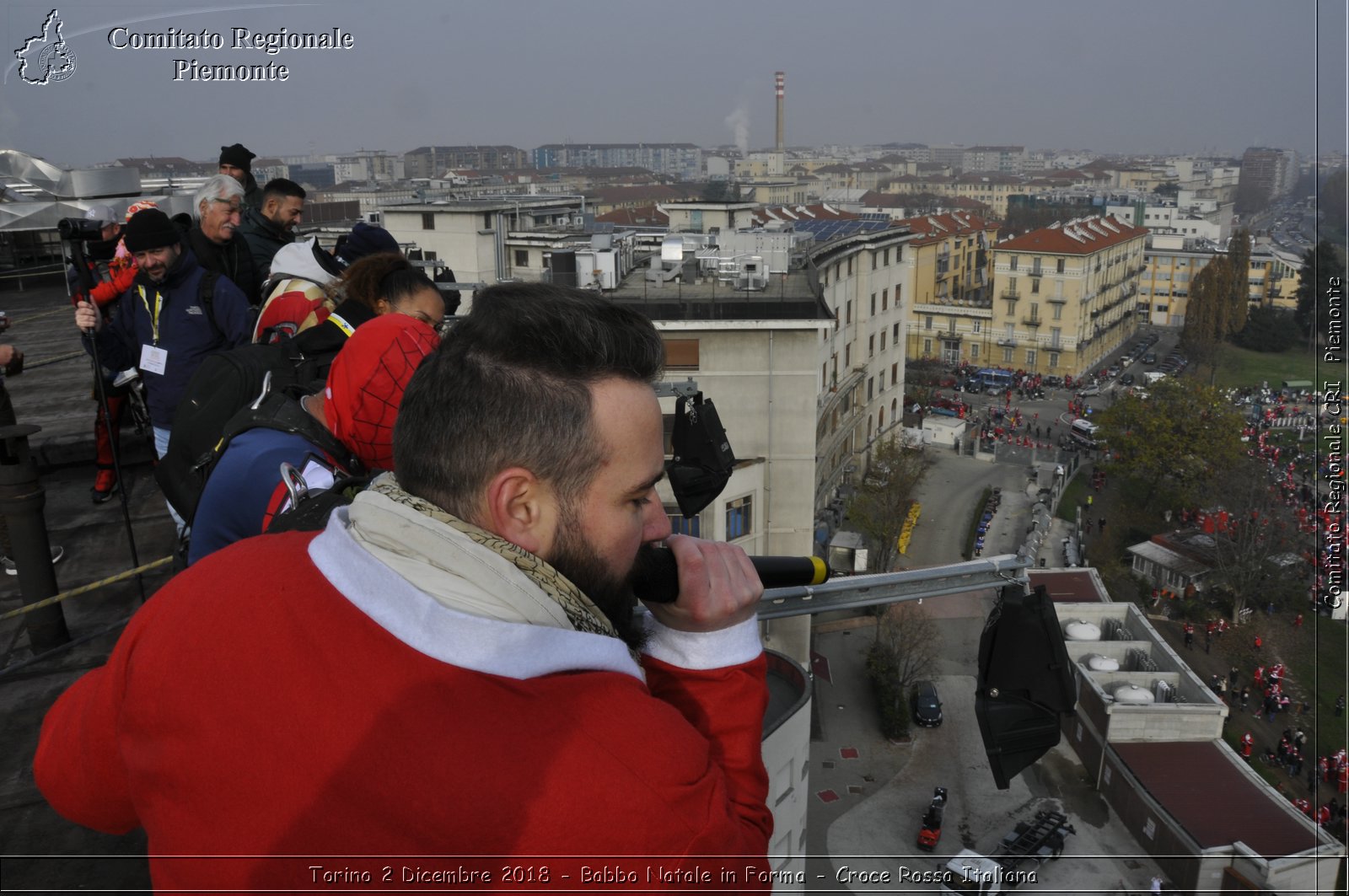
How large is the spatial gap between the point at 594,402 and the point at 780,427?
948cm

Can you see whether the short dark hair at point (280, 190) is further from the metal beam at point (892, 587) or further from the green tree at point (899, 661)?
the green tree at point (899, 661)

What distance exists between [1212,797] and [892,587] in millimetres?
8006

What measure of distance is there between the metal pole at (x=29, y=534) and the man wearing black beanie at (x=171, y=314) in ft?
1.44

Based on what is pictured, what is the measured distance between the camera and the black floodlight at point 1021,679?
145 cm

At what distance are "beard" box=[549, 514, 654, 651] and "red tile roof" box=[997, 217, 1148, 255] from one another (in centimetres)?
2759

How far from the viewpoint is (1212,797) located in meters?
7.66

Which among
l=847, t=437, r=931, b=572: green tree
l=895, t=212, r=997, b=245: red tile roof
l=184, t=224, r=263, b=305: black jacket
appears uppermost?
l=895, t=212, r=997, b=245: red tile roof

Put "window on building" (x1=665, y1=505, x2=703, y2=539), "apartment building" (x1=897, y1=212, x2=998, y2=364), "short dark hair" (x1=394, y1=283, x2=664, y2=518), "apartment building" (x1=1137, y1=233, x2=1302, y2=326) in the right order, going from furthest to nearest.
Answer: "apartment building" (x1=897, y1=212, x2=998, y2=364)
"apartment building" (x1=1137, y1=233, x2=1302, y2=326)
"window on building" (x1=665, y1=505, x2=703, y2=539)
"short dark hair" (x1=394, y1=283, x2=664, y2=518)

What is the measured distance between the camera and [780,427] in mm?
10164

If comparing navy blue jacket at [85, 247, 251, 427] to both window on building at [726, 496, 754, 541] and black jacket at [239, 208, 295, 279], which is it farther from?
window on building at [726, 496, 754, 541]

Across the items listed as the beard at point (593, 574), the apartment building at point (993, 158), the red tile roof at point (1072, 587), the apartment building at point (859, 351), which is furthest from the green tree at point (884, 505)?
the apartment building at point (993, 158)

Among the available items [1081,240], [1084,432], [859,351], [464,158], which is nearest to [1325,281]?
[859,351]

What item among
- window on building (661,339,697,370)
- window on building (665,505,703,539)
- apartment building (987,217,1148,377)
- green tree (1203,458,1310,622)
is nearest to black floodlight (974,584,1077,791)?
window on building (665,505,703,539)

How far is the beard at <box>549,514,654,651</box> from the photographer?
2.58 ft
